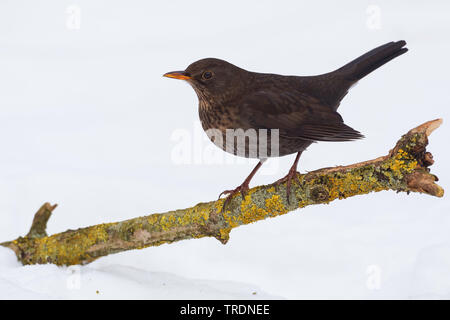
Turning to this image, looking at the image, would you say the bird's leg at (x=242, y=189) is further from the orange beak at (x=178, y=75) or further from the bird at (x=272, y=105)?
the orange beak at (x=178, y=75)

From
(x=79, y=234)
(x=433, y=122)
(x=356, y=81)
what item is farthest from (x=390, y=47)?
(x=79, y=234)

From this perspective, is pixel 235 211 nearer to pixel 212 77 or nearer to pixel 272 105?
pixel 272 105

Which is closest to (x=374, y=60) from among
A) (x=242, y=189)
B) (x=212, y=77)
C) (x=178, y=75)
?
(x=212, y=77)

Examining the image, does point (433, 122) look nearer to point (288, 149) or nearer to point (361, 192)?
point (361, 192)

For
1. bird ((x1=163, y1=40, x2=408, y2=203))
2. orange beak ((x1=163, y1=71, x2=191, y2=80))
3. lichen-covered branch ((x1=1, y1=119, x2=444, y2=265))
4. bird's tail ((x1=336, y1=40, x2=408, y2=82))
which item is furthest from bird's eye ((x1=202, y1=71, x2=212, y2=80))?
bird's tail ((x1=336, y1=40, x2=408, y2=82))

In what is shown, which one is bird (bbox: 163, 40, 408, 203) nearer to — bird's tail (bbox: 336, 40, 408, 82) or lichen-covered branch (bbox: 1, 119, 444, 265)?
bird's tail (bbox: 336, 40, 408, 82)

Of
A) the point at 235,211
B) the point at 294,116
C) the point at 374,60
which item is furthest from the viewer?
the point at 374,60

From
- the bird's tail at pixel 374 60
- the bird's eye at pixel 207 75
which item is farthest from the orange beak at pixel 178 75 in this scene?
the bird's tail at pixel 374 60
